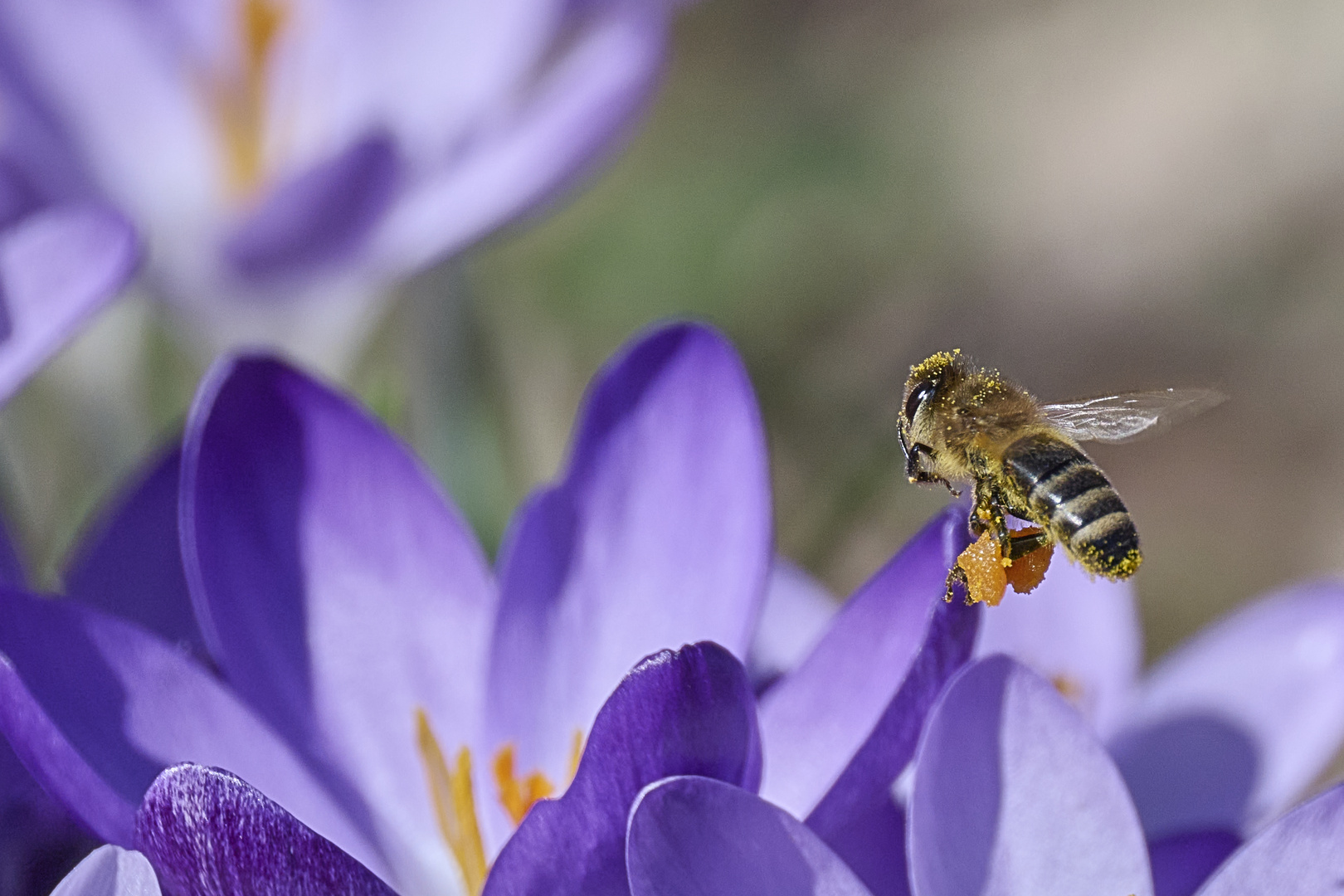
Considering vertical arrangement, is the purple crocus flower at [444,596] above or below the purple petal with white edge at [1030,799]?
above

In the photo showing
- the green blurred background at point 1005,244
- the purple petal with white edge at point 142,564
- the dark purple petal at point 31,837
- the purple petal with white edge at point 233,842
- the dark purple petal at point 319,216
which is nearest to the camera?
the purple petal with white edge at point 233,842

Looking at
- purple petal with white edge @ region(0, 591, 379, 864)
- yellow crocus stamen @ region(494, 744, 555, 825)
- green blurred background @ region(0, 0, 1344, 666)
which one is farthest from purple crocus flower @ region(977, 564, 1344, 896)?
green blurred background @ region(0, 0, 1344, 666)

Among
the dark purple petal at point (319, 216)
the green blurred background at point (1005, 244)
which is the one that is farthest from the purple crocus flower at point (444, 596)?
the green blurred background at point (1005, 244)

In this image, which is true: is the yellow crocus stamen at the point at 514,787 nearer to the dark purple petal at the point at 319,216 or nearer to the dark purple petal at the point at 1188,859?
the dark purple petal at the point at 1188,859

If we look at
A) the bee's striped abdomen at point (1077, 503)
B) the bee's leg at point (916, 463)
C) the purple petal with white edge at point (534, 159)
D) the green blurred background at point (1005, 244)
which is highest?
the purple petal with white edge at point (534, 159)

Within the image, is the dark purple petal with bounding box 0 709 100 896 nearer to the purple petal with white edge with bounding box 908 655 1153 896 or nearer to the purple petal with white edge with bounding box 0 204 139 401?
the purple petal with white edge with bounding box 0 204 139 401

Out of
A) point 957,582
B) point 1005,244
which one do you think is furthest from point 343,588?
point 1005,244

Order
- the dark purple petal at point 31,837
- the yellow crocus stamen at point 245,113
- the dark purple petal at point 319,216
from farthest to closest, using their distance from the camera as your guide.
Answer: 1. the yellow crocus stamen at point 245,113
2. the dark purple petal at point 319,216
3. the dark purple petal at point 31,837
